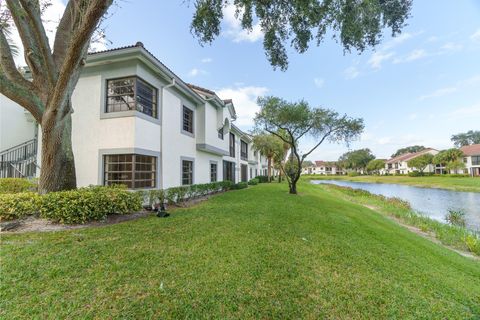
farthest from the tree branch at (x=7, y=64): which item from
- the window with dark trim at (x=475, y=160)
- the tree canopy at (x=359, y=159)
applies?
the tree canopy at (x=359, y=159)

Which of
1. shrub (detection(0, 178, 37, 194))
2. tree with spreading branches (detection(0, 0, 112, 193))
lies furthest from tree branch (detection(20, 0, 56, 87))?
shrub (detection(0, 178, 37, 194))

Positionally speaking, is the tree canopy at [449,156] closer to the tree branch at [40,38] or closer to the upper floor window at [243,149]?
the upper floor window at [243,149]

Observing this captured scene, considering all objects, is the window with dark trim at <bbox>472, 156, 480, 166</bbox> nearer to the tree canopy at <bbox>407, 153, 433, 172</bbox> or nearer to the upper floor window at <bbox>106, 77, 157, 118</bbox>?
the tree canopy at <bbox>407, 153, 433, 172</bbox>

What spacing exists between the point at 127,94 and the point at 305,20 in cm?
710

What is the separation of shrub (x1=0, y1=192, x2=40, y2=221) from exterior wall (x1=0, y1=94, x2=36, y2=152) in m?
6.55

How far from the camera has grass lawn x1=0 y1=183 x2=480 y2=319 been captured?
2.96 m

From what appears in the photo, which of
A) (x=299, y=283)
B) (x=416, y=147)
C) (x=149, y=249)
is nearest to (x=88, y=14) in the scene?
(x=149, y=249)

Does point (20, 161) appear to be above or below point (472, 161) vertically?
below

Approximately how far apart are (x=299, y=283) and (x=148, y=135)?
26.1 feet

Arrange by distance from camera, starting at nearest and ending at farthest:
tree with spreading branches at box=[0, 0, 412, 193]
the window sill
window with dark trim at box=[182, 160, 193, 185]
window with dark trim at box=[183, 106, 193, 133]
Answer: tree with spreading branches at box=[0, 0, 412, 193] → the window sill → window with dark trim at box=[182, 160, 193, 185] → window with dark trim at box=[183, 106, 193, 133]

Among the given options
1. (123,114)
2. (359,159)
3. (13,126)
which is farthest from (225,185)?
(359,159)

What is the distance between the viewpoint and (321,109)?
14852 millimetres

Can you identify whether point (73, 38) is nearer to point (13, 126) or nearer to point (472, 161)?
point (13, 126)

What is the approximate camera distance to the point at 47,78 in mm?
6738
